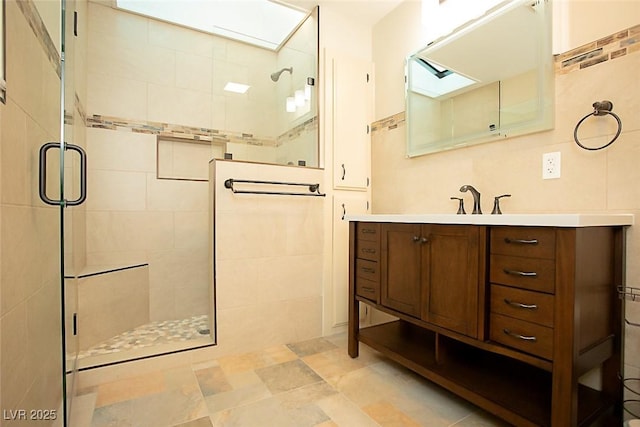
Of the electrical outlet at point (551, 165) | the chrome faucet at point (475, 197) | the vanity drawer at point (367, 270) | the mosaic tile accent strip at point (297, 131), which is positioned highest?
the mosaic tile accent strip at point (297, 131)

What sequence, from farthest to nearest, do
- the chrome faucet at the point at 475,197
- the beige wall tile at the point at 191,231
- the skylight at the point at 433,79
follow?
the beige wall tile at the point at 191,231, the skylight at the point at 433,79, the chrome faucet at the point at 475,197

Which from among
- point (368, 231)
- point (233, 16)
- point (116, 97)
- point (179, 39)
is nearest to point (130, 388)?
point (368, 231)

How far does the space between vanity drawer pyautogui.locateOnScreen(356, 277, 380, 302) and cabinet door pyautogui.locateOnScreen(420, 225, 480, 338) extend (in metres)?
0.34

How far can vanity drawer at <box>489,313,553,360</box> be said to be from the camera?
42.7 inches

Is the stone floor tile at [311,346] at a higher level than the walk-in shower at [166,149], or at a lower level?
lower

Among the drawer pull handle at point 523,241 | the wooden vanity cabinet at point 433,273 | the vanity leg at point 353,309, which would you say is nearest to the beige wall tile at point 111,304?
the vanity leg at point 353,309

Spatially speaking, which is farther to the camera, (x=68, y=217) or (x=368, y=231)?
(x=368, y=231)

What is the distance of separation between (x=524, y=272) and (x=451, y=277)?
0.95ft

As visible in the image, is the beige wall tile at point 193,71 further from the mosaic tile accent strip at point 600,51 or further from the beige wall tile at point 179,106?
the mosaic tile accent strip at point 600,51

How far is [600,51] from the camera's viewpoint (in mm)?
1353

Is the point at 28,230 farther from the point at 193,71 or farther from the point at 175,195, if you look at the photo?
the point at 193,71

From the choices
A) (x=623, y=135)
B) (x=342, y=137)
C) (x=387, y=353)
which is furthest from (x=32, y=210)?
(x=623, y=135)

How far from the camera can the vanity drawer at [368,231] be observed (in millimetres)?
1801

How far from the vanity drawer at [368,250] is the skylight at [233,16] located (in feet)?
6.07
